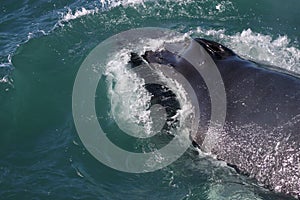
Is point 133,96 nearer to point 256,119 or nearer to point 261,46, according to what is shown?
point 256,119

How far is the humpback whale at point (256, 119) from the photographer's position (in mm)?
9570

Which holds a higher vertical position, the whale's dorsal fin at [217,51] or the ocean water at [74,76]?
the whale's dorsal fin at [217,51]

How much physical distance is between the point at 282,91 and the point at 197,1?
355 inches

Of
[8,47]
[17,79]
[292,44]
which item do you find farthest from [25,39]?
[292,44]

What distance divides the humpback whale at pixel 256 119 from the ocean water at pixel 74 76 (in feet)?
1.11

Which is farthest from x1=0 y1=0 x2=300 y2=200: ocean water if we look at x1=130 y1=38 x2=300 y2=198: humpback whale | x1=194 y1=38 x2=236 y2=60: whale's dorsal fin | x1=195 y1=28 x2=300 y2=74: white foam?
x1=194 y1=38 x2=236 y2=60: whale's dorsal fin

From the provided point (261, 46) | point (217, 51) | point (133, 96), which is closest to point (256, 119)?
point (217, 51)

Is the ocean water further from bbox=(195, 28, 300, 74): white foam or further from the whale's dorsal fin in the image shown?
the whale's dorsal fin

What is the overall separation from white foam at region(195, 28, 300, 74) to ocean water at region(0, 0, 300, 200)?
0.11 feet

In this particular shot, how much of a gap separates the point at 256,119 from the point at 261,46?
6.75 meters

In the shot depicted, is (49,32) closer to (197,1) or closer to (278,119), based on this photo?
(197,1)

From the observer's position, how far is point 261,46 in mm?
16500

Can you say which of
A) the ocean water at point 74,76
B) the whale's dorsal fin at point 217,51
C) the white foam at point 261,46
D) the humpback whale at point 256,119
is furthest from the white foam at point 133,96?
the white foam at point 261,46

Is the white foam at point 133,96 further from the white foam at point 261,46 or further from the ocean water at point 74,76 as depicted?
the white foam at point 261,46
